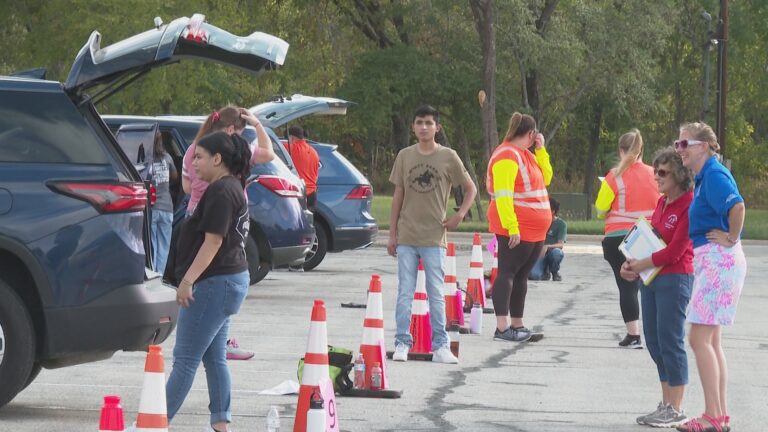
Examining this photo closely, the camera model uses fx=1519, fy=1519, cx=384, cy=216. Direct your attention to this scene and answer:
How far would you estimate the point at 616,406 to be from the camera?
30.0 feet

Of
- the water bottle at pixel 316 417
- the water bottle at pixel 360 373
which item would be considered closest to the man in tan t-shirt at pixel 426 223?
the water bottle at pixel 360 373

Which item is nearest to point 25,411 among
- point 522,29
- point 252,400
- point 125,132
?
point 252,400

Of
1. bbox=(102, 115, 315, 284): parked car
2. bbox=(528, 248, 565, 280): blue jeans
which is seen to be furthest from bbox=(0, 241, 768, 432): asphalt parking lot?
bbox=(528, 248, 565, 280): blue jeans

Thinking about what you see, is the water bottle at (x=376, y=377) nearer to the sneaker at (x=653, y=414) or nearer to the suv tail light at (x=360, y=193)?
the sneaker at (x=653, y=414)

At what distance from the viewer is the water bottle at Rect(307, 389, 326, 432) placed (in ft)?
22.1

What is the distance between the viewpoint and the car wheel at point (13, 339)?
25.4ft

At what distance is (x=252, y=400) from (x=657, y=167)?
2719 millimetres

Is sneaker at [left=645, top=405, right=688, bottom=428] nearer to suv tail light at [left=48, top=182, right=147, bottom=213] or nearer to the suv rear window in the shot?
suv tail light at [left=48, top=182, right=147, bottom=213]

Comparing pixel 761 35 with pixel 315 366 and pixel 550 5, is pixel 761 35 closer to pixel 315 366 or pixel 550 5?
pixel 550 5

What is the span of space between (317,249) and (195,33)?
1112cm

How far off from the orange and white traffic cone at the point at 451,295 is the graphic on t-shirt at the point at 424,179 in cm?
162

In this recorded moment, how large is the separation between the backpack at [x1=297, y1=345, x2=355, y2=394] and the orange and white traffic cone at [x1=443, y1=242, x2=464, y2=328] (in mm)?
3413

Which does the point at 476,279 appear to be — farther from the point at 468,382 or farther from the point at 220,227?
the point at 220,227

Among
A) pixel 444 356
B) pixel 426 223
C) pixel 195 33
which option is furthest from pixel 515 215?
pixel 195 33
